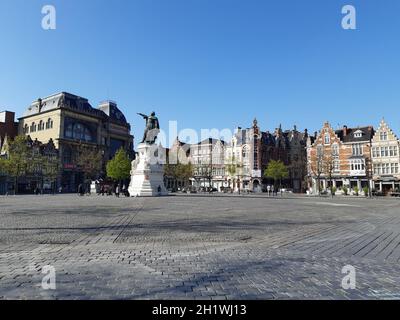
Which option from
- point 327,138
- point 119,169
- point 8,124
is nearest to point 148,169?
point 119,169

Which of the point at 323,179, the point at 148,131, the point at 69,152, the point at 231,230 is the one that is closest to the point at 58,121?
the point at 69,152

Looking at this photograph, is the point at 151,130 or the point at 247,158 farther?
the point at 247,158

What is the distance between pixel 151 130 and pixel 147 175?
6200 mm

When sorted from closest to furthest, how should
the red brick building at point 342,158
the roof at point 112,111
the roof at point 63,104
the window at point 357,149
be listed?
the red brick building at point 342,158, the window at point 357,149, the roof at point 63,104, the roof at point 112,111

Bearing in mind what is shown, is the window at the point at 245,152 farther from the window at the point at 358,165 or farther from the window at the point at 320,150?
the window at the point at 358,165

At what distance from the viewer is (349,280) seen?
5.52m

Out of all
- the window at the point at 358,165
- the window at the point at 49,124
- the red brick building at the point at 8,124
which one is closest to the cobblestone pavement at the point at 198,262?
the window at the point at 358,165

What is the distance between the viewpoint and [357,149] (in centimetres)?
6738

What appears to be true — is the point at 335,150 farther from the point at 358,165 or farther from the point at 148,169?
the point at 148,169

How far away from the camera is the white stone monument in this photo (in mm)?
40062

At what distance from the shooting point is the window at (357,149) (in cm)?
6681

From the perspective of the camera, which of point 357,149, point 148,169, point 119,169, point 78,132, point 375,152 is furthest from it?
point 78,132
